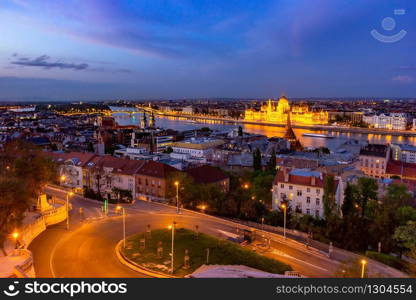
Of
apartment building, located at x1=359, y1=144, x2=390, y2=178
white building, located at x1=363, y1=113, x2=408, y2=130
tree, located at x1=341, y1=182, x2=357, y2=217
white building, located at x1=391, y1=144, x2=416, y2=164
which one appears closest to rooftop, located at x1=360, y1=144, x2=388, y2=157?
apartment building, located at x1=359, y1=144, x2=390, y2=178

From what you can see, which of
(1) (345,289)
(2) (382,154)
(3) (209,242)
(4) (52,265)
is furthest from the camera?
(2) (382,154)

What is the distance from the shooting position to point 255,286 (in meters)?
5.50

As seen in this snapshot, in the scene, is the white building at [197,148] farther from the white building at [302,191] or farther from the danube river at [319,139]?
the danube river at [319,139]

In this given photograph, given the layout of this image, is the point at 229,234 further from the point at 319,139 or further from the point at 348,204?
the point at 319,139

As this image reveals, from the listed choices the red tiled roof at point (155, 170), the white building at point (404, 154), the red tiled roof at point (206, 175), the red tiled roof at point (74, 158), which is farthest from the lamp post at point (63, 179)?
the white building at point (404, 154)

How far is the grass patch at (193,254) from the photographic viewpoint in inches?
403

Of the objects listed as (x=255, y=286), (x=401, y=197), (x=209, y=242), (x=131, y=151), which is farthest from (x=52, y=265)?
(x=131, y=151)

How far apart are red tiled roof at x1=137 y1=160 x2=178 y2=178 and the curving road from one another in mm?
3230

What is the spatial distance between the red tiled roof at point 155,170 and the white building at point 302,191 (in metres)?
5.64

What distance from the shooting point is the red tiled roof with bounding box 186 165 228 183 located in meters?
20.4

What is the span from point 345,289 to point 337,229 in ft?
30.8

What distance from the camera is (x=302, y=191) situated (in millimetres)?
18250

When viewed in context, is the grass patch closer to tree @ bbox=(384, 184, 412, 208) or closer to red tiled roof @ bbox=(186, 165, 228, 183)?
red tiled roof @ bbox=(186, 165, 228, 183)

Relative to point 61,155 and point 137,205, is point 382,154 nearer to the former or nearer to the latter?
point 137,205
